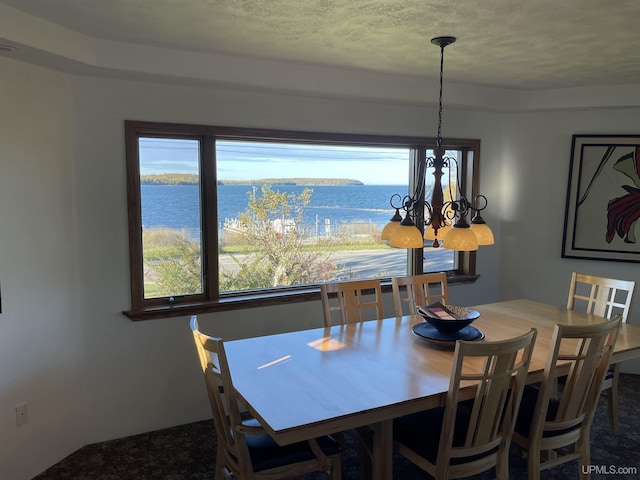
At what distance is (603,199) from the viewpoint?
4.16 meters

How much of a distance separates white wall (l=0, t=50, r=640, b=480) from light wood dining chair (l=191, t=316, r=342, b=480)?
3.70ft

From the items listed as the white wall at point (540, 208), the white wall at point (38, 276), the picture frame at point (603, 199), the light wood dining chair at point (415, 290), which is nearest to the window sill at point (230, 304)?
the white wall at point (38, 276)

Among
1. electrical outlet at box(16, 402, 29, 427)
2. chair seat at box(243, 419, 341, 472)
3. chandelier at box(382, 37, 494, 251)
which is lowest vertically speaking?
electrical outlet at box(16, 402, 29, 427)

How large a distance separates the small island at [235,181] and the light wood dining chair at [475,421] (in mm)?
1957

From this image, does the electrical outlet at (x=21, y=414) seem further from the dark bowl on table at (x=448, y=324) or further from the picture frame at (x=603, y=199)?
the picture frame at (x=603, y=199)

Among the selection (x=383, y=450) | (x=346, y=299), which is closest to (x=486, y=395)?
(x=383, y=450)

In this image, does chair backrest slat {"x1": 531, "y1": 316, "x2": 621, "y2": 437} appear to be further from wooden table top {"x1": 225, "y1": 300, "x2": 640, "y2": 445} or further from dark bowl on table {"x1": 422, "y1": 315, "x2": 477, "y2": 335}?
dark bowl on table {"x1": 422, "y1": 315, "x2": 477, "y2": 335}

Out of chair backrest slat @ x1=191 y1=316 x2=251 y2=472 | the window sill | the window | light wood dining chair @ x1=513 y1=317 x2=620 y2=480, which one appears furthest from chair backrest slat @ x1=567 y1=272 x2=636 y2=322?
chair backrest slat @ x1=191 y1=316 x2=251 y2=472

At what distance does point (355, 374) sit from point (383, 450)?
1.18 ft

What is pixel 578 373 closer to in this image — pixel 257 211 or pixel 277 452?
pixel 277 452

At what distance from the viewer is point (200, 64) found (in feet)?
9.60

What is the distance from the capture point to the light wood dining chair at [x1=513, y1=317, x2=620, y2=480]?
2.20 metres

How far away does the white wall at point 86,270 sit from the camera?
8.55 feet

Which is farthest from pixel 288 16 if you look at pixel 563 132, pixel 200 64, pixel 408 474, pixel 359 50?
pixel 563 132
